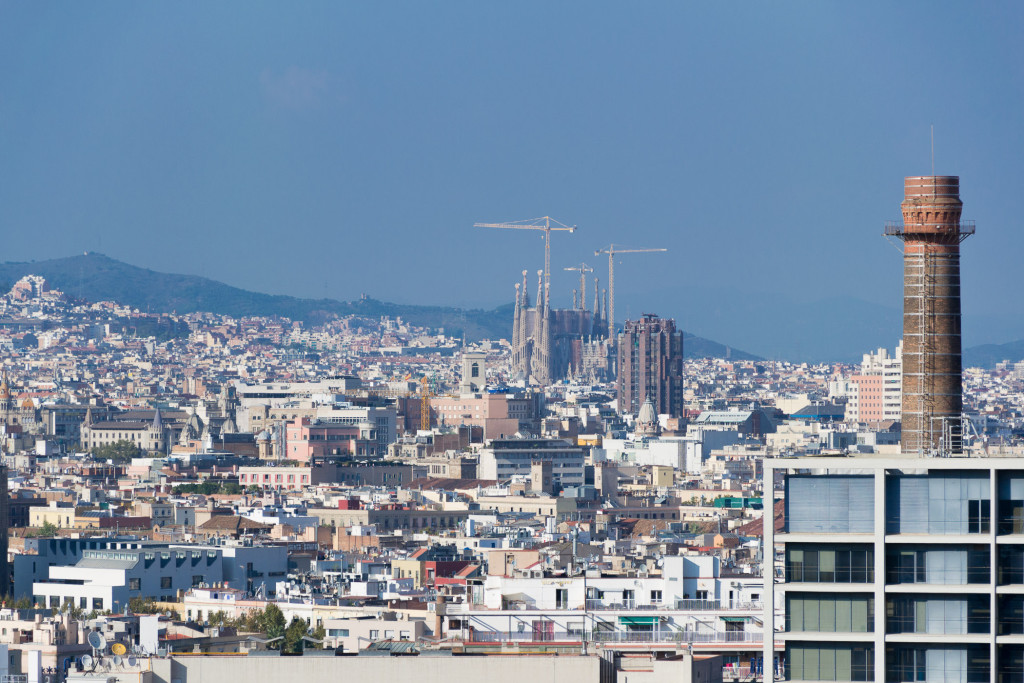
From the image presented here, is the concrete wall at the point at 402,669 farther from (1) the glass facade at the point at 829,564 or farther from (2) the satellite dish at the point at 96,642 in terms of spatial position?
(2) the satellite dish at the point at 96,642

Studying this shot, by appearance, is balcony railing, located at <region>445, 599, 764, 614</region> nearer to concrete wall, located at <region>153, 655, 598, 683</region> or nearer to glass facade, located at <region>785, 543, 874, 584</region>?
concrete wall, located at <region>153, 655, 598, 683</region>

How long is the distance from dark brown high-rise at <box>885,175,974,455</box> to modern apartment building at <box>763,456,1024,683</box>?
27.4 metres

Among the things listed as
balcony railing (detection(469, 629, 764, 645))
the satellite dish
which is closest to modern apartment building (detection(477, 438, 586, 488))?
balcony railing (detection(469, 629, 764, 645))

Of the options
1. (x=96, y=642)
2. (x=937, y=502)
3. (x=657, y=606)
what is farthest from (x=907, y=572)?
(x=657, y=606)

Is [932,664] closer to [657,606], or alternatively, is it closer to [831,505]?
[831,505]

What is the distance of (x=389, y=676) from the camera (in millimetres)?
30031

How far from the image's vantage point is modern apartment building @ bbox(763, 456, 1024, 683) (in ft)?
89.2

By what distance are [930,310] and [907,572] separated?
2843 centimetres

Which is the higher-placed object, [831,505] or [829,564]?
[831,505]

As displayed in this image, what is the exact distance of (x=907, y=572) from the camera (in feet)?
90.0

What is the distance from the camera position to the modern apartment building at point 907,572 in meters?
27.2

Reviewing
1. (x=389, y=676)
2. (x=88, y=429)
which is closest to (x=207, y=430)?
(x=88, y=429)

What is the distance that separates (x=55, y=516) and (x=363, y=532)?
50.9 feet

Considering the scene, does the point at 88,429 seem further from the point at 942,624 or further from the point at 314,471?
the point at 942,624
